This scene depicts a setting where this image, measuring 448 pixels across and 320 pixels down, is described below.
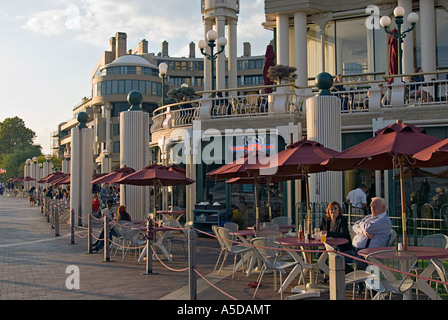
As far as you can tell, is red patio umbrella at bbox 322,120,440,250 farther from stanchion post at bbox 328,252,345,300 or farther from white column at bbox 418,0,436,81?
white column at bbox 418,0,436,81

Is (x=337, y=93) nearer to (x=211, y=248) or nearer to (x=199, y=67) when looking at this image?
(x=211, y=248)

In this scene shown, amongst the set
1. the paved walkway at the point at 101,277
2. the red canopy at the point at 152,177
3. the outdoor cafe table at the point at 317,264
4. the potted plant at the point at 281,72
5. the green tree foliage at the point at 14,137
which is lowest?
the paved walkway at the point at 101,277

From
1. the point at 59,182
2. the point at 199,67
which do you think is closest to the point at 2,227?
the point at 59,182

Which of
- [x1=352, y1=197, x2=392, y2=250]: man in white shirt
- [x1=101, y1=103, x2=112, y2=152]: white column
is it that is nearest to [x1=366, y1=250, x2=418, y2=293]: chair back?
[x1=352, y1=197, x2=392, y2=250]: man in white shirt

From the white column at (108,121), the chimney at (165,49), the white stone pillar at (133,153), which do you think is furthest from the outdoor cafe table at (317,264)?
the chimney at (165,49)

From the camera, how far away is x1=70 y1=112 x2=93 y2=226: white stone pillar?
21531 millimetres

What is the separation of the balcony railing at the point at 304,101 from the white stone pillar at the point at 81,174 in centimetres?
458

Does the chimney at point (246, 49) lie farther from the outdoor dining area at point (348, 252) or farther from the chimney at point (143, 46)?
the outdoor dining area at point (348, 252)

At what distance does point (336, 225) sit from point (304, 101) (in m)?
8.66

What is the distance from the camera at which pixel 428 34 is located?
1981 centimetres

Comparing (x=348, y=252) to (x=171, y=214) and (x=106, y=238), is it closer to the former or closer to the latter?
(x=106, y=238)

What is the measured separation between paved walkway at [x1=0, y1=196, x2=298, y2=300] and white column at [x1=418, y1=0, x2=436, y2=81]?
11153 millimetres

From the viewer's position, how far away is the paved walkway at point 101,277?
333 inches
